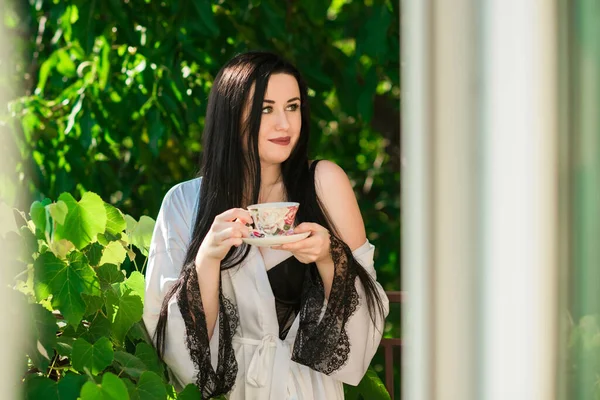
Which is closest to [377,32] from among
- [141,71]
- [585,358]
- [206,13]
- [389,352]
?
[206,13]

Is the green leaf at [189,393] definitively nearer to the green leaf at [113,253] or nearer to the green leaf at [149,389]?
the green leaf at [149,389]

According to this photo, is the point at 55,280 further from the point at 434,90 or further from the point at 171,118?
the point at 171,118

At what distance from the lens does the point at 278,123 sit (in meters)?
2.06

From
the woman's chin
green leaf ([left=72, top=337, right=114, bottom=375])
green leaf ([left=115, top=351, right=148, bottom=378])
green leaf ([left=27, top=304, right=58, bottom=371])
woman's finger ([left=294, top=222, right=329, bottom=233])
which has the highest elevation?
the woman's chin

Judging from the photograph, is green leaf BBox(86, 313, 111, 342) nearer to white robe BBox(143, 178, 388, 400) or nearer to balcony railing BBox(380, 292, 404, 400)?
white robe BBox(143, 178, 388, 400)

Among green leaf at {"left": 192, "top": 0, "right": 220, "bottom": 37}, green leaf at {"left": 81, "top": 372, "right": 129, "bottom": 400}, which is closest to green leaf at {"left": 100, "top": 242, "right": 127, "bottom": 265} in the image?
green leaf at {"left": 81, "top": 372, "right": 129, "bottom": 400}

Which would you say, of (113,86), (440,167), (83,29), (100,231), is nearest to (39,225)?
(100,231)

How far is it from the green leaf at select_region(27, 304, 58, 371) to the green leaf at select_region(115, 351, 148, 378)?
140 millimetres

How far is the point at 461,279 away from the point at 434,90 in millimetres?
154

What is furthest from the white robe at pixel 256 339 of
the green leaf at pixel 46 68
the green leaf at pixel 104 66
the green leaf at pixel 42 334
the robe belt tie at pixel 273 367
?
the green leaf at pixel 46 68

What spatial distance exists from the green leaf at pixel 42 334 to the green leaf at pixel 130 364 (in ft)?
0.46

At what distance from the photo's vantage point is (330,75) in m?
3.90

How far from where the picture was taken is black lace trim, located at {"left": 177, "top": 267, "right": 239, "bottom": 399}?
1928 millimetres

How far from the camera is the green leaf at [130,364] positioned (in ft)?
5.68
